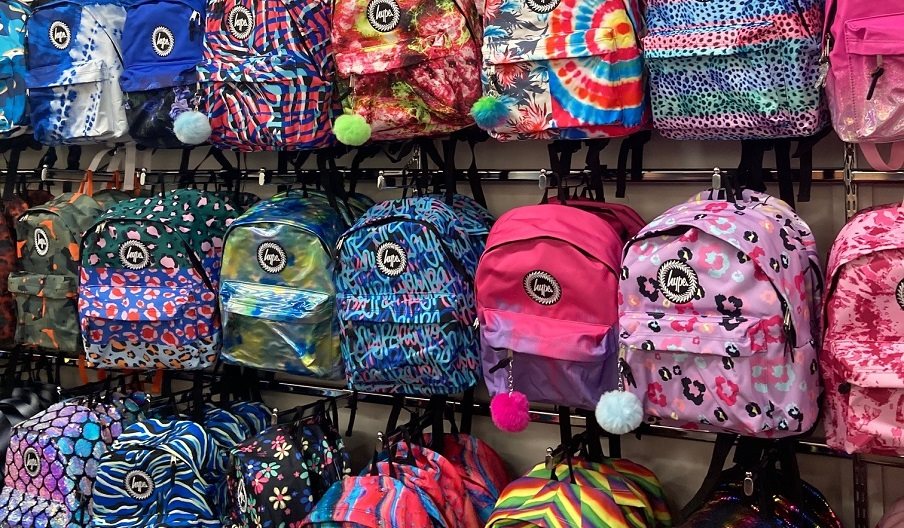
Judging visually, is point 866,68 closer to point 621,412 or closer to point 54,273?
point 621,412

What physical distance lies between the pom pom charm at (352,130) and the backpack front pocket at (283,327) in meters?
0.42

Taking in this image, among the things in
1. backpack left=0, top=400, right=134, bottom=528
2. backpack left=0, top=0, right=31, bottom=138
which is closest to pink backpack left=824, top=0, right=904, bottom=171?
backpack left=0, top=400, right=134, bottom=528

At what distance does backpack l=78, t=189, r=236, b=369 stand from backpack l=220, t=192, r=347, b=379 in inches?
4.2

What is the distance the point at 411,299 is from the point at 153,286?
0.81 metres

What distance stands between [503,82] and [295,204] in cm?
72

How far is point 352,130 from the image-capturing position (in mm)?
2225

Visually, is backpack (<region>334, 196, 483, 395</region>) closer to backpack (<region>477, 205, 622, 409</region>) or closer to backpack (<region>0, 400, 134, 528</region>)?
backpack (<region>477, 205, 622, 409</region>)

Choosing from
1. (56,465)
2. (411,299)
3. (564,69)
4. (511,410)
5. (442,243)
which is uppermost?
(564,69)

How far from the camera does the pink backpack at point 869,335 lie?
171 cm

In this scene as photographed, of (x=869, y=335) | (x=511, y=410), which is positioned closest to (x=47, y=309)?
(x=511, y=410)

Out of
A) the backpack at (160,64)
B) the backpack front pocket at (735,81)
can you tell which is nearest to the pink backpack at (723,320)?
the backpack front pocket at (735,81)

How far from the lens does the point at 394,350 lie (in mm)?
2215

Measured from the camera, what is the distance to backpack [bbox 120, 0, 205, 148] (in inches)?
98.8

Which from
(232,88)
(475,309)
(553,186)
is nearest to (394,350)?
(475,309)
